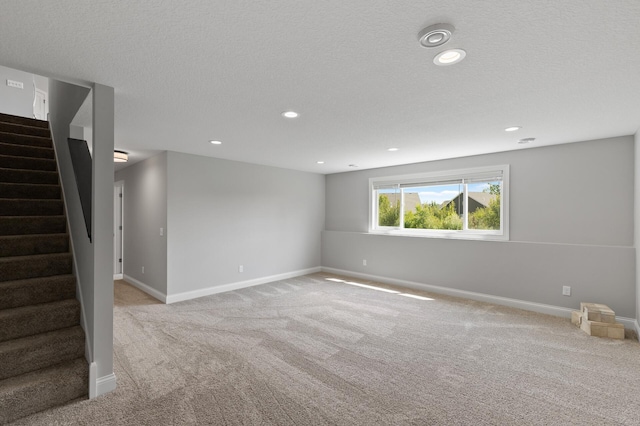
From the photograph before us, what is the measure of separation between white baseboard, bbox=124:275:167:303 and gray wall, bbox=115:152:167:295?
0.04m

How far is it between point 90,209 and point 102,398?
139 centimetres

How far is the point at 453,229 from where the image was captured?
517cm

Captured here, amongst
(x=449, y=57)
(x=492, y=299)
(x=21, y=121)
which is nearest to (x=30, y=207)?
(x=21, y=121)

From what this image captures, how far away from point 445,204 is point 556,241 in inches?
64.9

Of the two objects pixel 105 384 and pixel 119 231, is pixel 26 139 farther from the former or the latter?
pixel 105 384

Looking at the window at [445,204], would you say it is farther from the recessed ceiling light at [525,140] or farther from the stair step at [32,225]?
the stair step at [32,225]

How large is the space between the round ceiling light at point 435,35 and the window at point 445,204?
3588mm

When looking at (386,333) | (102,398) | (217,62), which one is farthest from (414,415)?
Result: (217,62)

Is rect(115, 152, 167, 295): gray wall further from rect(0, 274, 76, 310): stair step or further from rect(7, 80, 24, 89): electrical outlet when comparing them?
rect(7, 80, 24, 89): electrical outlet

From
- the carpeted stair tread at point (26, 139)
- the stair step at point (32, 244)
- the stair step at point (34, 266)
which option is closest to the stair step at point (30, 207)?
the stair step at point (32, 244)

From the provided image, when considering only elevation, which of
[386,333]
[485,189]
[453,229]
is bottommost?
[386,333]

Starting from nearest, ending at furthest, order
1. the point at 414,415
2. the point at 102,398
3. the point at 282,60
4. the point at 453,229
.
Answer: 1. the point at 282,60
2. the point at 414,415
3. the point at 102,398
4. the point at 453,229

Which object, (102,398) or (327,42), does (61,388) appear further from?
(327,42)

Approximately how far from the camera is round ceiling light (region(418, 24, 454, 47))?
4.86ft
